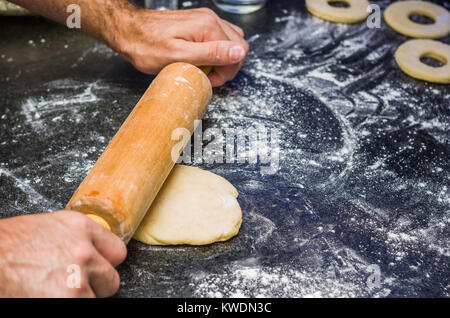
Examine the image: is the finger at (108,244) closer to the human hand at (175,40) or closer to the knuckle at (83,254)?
the knuckle at (83,254)

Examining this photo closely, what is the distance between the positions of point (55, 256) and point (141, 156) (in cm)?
40

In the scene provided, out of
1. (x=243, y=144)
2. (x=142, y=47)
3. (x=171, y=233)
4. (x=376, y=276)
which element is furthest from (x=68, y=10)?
(x=376, y=276)

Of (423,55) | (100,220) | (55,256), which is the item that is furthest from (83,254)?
(423,55)

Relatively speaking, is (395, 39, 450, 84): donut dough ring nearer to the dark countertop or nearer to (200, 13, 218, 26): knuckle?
the dark countertop

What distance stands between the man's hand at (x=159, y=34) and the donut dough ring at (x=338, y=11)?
29.2 inches

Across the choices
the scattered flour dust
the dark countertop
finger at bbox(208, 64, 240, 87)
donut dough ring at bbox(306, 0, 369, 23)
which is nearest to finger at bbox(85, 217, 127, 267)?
the dark countertop

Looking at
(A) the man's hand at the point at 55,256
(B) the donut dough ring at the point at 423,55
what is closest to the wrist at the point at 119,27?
(A) the man's hand at the point at 55,256

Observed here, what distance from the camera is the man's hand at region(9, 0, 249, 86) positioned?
1.79m

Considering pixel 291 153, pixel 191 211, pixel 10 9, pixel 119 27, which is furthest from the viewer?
pixel 10 9

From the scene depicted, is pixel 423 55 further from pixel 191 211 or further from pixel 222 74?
pixel 191 211

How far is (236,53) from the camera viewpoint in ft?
5.96

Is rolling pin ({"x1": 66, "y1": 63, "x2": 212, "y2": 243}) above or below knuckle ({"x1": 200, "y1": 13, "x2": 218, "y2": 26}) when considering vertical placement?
below

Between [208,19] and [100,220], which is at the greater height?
[208,19]

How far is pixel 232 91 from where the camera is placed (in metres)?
2.07
